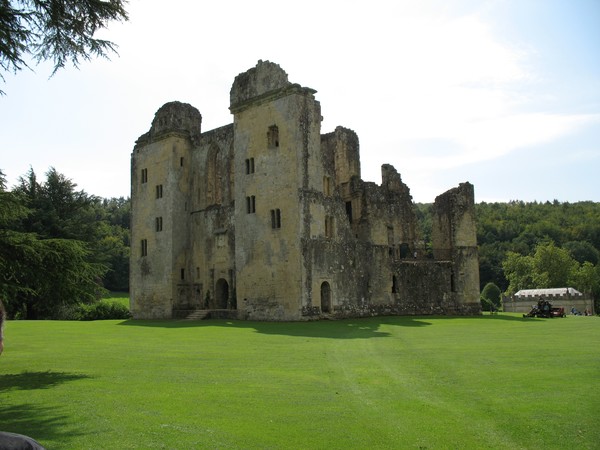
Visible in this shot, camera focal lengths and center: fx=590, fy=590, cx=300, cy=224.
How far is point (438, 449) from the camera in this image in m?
7.41

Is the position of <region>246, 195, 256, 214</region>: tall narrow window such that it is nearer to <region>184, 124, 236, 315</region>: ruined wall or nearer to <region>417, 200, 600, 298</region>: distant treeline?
<region>184, 124, 236, 315</region>: ruined wall

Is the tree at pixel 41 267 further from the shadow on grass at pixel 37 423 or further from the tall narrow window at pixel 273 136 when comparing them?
the tall narrow window at pixel 273 136

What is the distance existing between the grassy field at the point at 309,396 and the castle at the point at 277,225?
16049 mm

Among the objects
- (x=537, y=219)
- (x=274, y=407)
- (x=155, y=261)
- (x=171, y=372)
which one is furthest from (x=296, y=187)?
(x=537, y=219)

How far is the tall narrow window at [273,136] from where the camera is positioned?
117 feet

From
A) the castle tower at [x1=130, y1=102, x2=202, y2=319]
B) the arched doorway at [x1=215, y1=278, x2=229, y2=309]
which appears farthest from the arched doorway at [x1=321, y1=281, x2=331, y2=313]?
the castle tower at [x1=130, y1=102, x2=202, y2=319]

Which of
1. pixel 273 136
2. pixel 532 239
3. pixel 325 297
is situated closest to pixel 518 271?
pixel 532 239

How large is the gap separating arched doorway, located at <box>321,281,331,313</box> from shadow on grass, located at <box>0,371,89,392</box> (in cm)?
2197

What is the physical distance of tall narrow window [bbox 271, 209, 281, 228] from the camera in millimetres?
34438

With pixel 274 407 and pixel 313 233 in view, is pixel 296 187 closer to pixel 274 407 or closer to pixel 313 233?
pixel 313 233

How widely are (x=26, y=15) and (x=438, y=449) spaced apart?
11136mm

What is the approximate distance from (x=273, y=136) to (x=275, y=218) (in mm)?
5156

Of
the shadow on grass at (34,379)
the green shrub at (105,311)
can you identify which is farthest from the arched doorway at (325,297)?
the shadow on grass at (34,379)

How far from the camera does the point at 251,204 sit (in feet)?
119
